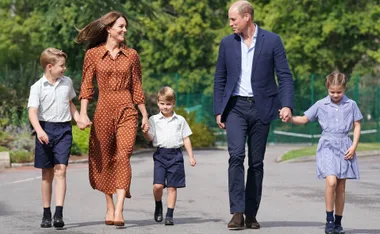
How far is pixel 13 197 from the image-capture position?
47.3 ft

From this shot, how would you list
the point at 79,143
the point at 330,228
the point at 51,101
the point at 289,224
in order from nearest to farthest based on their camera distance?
the point at 330,228
the point at 51,101
the point at 289,224
the point at 79,143

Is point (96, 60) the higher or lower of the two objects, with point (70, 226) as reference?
higher

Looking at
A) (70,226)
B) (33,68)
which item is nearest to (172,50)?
(33,68)

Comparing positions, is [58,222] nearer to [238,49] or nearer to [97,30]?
[97,30]

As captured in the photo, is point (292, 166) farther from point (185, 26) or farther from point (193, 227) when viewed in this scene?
point (185, 26)

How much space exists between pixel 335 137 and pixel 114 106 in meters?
1.97

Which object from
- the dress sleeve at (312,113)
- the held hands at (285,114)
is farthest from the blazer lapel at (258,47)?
the dress sleeve at (312,113)

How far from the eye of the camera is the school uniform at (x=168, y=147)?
36.8ft

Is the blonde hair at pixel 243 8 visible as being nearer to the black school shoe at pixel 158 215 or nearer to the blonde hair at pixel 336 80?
the blonde hair at pixel 336 80

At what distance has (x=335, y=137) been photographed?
1028 cm

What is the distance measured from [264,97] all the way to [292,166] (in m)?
11.7

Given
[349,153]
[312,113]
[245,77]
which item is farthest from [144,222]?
[349,153]

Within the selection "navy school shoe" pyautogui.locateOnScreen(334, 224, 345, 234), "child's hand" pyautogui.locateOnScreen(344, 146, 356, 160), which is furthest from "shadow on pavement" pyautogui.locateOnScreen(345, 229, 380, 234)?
"child's hand" pyautogui.locateOnScreen(344, 146, 356, 160)

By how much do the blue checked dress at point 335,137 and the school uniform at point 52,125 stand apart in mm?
2172
